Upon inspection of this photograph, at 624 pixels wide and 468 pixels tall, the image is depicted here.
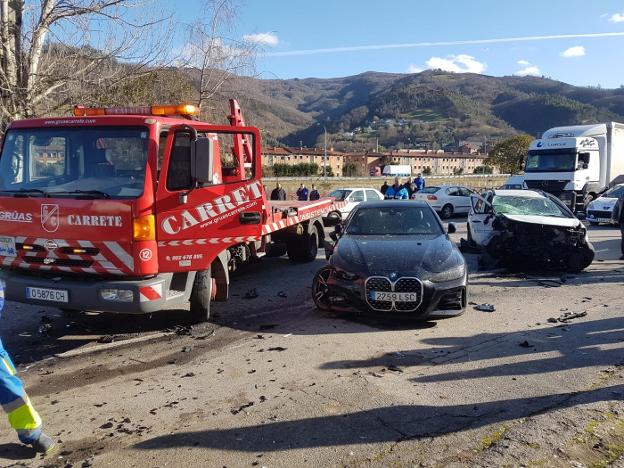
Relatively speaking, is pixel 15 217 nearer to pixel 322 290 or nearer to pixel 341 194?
pixel 322 290

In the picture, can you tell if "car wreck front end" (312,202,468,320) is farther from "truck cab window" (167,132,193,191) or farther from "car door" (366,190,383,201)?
"car door" (366,190,383,201)

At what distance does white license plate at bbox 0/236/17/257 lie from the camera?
5.51 m

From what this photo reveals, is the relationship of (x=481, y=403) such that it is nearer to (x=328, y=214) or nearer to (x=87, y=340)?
(x=87, y=340)

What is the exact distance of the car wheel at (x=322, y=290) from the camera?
651 centimetres

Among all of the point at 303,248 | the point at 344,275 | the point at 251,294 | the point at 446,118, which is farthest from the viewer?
the point at 446,118

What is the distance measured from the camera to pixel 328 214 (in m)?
12.1

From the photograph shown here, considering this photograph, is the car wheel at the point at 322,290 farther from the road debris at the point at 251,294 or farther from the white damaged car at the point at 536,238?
the white damaged car at the point at 536,238

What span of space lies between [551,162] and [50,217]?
20.4 metres

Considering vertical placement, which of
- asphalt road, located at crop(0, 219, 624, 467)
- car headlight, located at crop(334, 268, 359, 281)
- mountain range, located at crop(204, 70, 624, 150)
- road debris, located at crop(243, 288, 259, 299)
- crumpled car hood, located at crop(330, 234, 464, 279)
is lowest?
asphalt road, located at crop(0, 219, 624, 467)

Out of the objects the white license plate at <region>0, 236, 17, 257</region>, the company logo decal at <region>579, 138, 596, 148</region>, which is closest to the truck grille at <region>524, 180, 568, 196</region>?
the company logo decal at <region>579, 138, 596, 148</region>

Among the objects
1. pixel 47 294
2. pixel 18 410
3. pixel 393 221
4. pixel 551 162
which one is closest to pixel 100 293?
pixel 47 294

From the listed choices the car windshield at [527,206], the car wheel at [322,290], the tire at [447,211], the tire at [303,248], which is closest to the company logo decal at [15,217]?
the car wheel at [322,290]

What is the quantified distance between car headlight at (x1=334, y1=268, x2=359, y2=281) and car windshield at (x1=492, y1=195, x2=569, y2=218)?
5215mm

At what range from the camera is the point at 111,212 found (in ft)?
17.0
